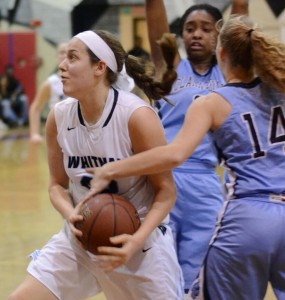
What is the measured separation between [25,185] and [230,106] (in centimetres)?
714

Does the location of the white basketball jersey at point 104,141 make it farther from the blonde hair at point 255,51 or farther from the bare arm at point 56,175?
the blonde hair at point 255,51

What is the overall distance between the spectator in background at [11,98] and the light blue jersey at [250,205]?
14.9 m

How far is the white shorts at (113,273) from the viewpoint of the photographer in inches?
126

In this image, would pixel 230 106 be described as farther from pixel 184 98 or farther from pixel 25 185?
pixel 25 185

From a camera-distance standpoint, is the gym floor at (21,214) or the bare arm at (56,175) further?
the gym floor at (21,214)

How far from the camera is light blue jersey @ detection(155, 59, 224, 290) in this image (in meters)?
→ 4.06

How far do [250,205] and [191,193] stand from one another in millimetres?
1206

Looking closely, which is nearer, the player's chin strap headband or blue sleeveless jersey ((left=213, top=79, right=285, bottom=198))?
blue sleeveless jersey ((left=213, top=79, right=285, bottom=198))

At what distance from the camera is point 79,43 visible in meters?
3.28

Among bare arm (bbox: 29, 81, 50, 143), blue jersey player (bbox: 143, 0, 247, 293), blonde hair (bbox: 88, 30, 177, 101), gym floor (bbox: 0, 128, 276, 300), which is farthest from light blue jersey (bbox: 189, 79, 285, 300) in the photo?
bare arm (bbox: 29, 81, 50, 143)

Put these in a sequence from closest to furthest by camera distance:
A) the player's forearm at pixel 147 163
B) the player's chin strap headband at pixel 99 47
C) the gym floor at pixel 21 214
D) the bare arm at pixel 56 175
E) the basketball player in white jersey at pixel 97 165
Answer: the player's forearm at pixel 147 163
the basketball player in white jersey at pixel 97 165
the player's chin strap headband at pixel 99 47
the bare arm at pixel 56 175
the gym floor at pixel 21 214

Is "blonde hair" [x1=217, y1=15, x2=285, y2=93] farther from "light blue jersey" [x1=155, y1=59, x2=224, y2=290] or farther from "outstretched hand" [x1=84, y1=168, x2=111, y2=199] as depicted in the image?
"light blue jersey" [x1=155, y1=59, x2=224, y2=290]

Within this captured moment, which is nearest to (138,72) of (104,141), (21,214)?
(104,141)

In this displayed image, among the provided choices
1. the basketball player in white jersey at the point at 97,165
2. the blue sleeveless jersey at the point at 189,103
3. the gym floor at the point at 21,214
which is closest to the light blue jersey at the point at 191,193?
the blue sleeveless jersey at the point at 189,103
